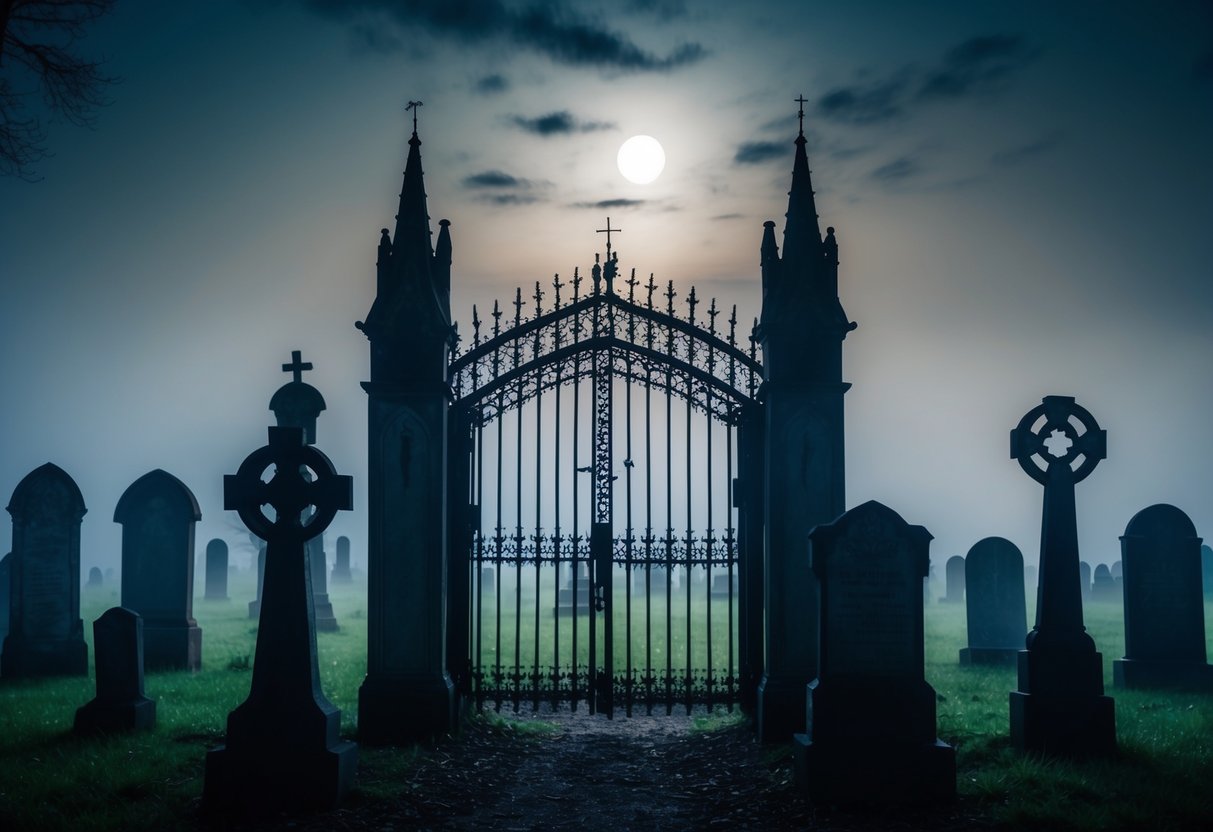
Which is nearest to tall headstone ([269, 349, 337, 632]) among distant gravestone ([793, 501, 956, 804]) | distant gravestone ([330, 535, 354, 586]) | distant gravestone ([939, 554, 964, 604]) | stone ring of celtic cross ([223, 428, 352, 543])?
stone ring of celtic cross ([223, 428, 352, 543])

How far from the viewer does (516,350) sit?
10352mm

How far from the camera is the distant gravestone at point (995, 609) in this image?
15.2m

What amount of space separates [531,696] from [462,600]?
1.23 m

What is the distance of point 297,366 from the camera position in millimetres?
17750

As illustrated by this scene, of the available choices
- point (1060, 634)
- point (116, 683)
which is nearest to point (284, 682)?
point (116, 683)

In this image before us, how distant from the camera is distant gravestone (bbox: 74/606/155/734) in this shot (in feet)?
30.0

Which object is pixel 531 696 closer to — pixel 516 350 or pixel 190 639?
pixel 516 350

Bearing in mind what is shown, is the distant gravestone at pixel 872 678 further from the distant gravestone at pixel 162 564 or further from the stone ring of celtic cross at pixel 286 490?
the distant gravestone at pixel 162 564

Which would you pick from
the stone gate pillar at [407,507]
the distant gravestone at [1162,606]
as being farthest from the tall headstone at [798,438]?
the distant gravestone at [1162,606]

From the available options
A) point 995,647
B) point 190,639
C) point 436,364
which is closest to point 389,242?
point 436,364

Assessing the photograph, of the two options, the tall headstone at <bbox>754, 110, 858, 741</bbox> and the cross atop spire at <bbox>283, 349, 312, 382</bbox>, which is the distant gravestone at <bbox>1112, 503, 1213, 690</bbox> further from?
the cross atop spire at <bbox>283, 349, 312, 382</bbox>

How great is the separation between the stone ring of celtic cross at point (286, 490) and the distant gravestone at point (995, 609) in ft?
37.5

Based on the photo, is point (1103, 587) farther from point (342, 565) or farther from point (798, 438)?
point (342, 565)

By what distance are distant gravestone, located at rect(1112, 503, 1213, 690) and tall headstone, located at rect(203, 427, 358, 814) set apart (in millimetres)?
10424
